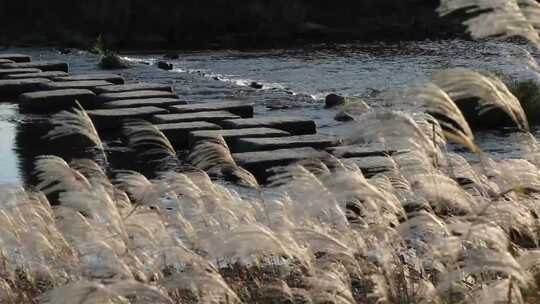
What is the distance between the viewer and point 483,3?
156 inches

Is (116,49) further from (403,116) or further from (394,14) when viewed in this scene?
(403,116)

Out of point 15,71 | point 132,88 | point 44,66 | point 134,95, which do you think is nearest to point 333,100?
point 134,95

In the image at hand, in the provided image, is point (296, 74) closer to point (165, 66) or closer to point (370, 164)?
point (165, 66)

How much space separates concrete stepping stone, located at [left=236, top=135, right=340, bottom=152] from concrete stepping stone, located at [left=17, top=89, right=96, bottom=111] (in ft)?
12.0

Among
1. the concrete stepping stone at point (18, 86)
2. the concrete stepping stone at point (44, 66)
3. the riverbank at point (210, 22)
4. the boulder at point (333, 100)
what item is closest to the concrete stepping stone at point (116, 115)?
the boulder at point (333, 100)

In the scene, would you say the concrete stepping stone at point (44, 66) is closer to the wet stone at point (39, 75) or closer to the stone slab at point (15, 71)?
the stone slab at point (15, 71)

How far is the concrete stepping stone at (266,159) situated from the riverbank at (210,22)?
48.2 feet

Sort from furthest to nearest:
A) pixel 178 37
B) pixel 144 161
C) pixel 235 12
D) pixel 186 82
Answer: pixel 235 12
pixel 178 37
pixel 186 82
pixel 144 161

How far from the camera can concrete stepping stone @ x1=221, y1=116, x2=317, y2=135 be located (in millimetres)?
10227

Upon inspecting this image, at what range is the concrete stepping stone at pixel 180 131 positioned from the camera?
32.7 feet

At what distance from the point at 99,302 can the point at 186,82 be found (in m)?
12.0

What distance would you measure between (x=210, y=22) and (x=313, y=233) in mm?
23259

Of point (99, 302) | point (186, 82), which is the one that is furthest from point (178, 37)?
point (99, 302)

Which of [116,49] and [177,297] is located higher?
[177,297]
